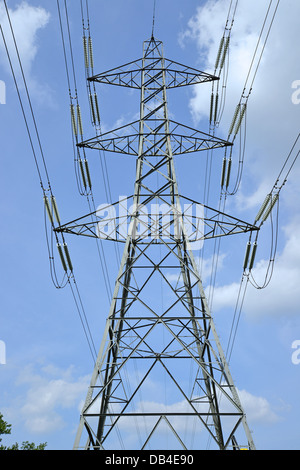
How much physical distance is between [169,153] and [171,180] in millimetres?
1565

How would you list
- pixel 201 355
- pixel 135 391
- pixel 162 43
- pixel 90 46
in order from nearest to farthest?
pixel 135 391 < pixel 201 355 < pixel 90 46 < pixel 162 43

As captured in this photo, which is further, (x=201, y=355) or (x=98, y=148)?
(x=98, y=148)

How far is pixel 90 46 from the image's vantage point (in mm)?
22031

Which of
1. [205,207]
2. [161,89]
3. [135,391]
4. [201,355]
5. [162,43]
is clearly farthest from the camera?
[162,43]

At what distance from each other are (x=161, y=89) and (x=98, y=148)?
4.55 m

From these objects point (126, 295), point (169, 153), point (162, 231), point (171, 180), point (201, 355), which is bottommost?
point (201, 355)
